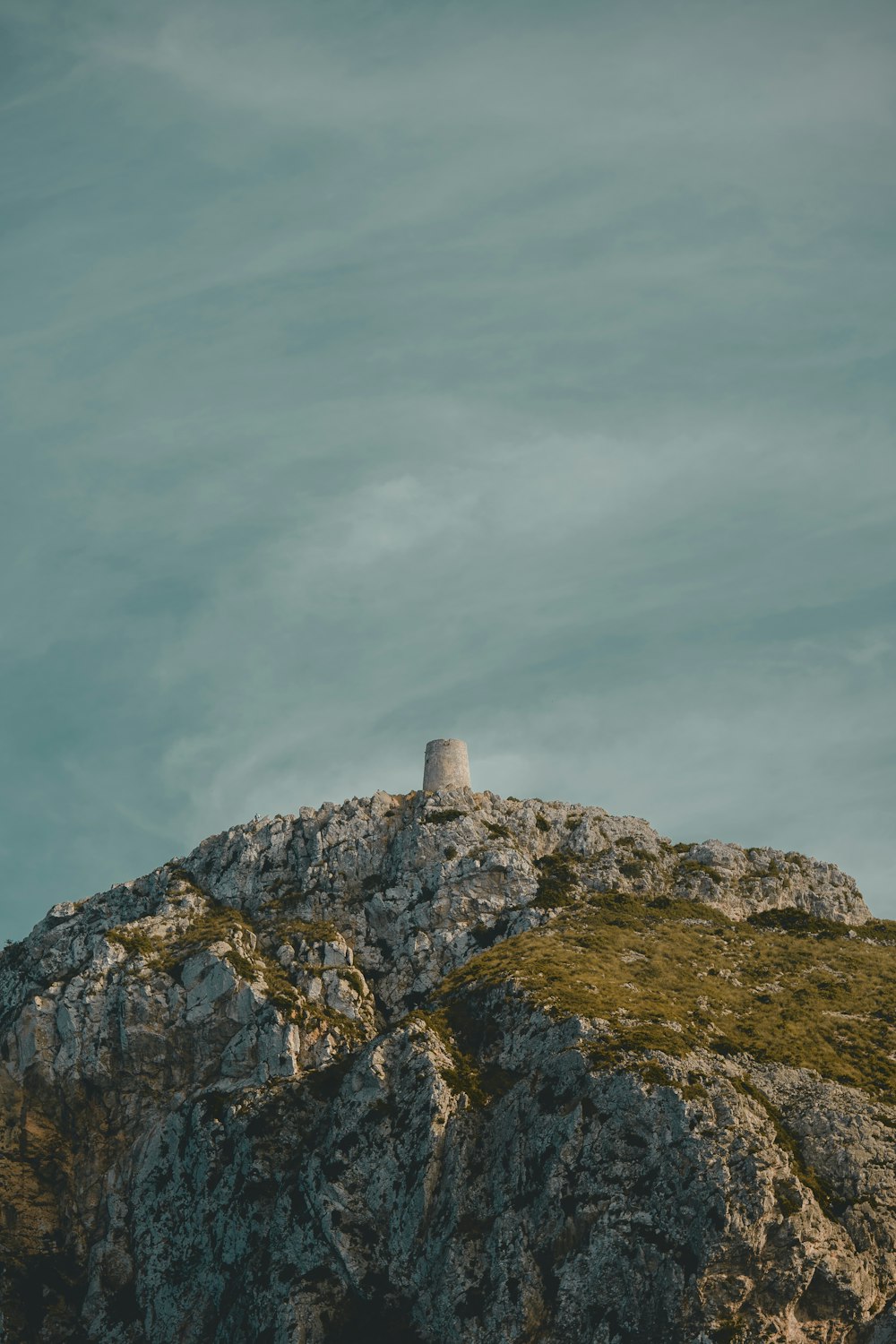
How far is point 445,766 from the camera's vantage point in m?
147

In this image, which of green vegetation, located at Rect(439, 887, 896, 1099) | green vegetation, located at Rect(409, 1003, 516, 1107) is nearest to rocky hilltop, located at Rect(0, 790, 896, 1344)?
green vegetation, located at Rect(409, 1003, 516, 1107)

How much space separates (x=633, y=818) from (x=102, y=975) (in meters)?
54.6

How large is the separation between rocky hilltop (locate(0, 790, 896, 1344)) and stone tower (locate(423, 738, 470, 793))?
8.57 meters

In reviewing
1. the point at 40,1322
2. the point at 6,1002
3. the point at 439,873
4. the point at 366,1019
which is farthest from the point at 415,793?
the point at 40,1322

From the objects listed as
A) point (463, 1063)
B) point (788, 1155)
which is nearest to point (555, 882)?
point (463, 1063)

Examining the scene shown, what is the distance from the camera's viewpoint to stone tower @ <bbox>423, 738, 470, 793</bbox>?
146 metres

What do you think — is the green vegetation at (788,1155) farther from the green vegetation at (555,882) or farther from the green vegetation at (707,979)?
the green vegetation at (555,882)

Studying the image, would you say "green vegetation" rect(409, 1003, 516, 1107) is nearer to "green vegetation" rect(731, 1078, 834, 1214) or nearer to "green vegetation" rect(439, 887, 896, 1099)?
"green vegetation" rect(439, 887, 896, 1099)

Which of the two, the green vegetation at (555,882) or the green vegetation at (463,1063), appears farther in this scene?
the green vegetation at (555,882)

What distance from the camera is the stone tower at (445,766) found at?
478ft

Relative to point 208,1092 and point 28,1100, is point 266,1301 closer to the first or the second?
point 208,1092

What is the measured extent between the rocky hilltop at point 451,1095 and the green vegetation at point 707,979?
35 centimetres

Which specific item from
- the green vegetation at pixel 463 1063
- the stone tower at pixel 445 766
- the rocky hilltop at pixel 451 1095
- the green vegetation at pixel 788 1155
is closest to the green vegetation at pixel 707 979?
the rocky hilltop at pixel 451 1095

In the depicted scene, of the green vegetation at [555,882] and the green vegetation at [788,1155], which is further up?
the green vegetation at [555,882]
